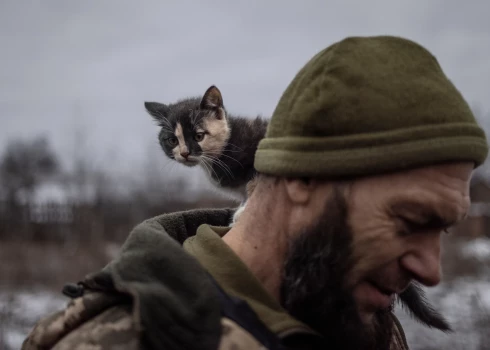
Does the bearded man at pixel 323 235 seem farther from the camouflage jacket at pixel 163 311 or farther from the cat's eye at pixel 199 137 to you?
the cat's eye at pixel 199 137

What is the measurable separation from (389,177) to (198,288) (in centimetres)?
68

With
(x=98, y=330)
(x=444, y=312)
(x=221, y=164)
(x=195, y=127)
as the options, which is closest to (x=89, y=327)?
(x=98, y=330)

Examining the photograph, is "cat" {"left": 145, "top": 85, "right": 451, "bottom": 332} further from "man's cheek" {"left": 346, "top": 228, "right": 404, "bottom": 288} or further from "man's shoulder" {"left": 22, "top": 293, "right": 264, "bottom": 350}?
"man's shoulder" {"left": 22, "top": 293, "right": 264, "bottom": 350}

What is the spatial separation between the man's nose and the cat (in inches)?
98.2

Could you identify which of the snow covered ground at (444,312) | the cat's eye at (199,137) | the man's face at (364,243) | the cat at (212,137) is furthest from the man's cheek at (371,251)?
the snow covered ground at (444,312)

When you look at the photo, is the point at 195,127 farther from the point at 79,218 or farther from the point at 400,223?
the point at 79,218

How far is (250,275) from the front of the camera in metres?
1.98

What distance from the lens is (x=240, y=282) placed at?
1.96 meters

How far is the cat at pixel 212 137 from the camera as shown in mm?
4574

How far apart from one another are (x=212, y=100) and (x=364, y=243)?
3.19 m

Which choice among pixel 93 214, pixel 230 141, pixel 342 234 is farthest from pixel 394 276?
pixel 93 214

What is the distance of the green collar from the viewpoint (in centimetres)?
185

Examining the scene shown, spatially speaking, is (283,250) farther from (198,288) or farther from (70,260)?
(70,260)

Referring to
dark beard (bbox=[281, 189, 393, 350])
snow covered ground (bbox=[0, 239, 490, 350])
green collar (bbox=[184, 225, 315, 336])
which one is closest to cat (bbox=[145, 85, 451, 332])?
green collar (bbox=[184, 225, 315, 336])
